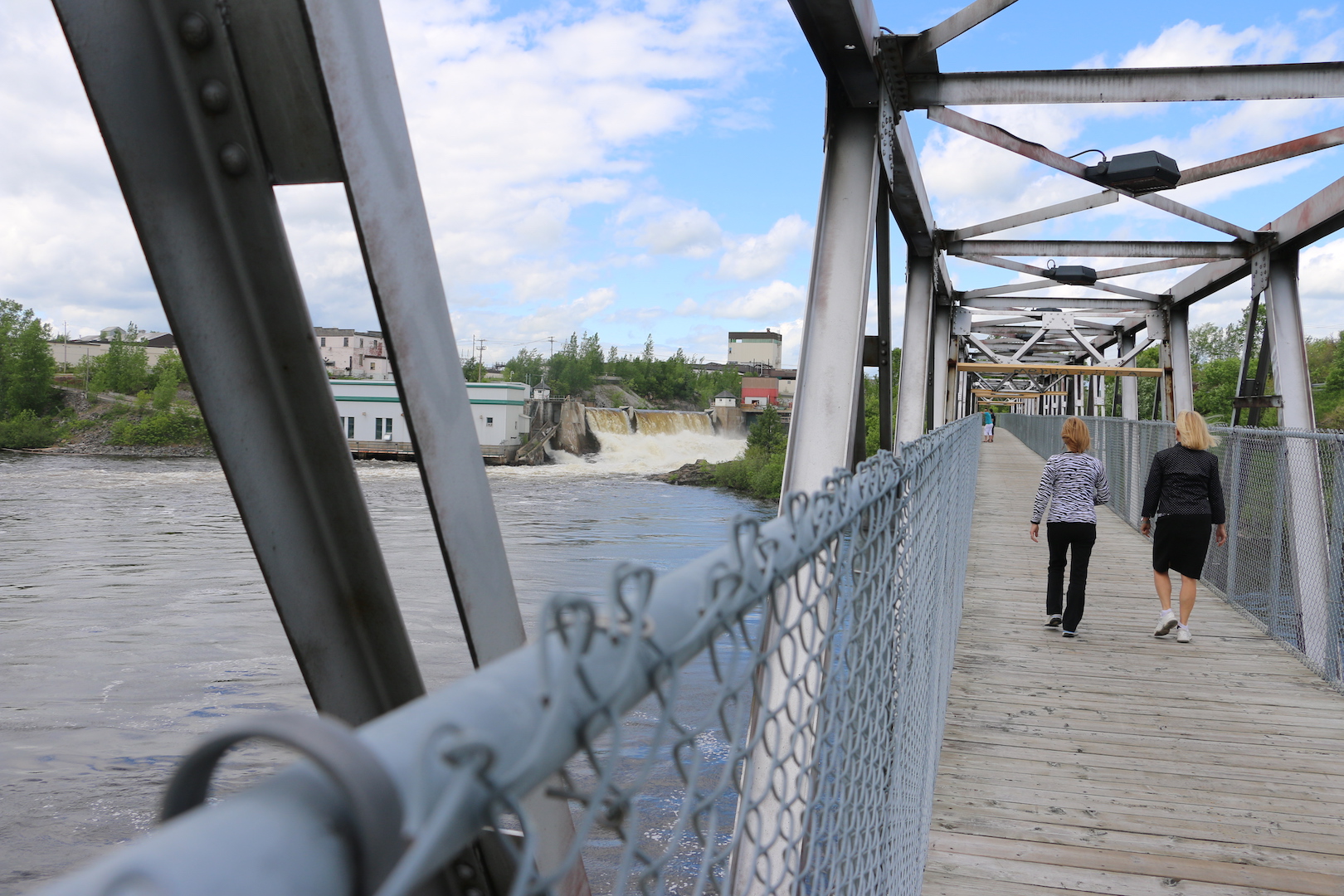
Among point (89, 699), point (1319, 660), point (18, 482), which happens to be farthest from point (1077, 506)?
point (18, 482)

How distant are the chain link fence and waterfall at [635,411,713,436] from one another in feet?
285

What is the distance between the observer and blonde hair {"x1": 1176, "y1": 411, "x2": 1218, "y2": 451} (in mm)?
7590

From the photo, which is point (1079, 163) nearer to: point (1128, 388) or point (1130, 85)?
point (1130, 85)

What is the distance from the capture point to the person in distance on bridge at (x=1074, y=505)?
7.75 metres

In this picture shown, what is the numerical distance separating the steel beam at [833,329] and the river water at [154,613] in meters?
0.60

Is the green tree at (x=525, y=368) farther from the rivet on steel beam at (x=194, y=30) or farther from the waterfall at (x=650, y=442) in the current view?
the rivet on steel beam at (x=194, y=30)

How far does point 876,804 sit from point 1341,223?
8.60 metres

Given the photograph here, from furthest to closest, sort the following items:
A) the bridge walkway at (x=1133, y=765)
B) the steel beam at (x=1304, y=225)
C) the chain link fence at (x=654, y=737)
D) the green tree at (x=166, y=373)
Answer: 1. the green tree at (x=166, y=373)
2. the steel beam at (x=1304, y=225)
3. the bridge walkway at (x=1133, y=765)
4. the chain link fence at (x=654, y=737)

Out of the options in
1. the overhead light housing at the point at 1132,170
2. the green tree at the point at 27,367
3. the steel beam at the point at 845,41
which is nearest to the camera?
the steel beam at the point at 845,41

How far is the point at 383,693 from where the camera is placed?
207cm

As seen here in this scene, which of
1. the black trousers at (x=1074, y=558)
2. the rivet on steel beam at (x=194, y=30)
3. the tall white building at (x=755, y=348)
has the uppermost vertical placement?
the tall white building at (x=755, y=348)

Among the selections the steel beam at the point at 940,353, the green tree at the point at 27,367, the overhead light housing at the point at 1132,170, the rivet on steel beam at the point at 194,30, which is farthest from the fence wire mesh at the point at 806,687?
the green tree at the point at 27,367

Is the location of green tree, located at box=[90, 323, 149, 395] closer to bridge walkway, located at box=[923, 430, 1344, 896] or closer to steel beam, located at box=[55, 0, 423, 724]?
bridge walkway, located at box=[923, 430, 1344, 896]

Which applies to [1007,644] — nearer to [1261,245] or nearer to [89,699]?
[1261,245]
